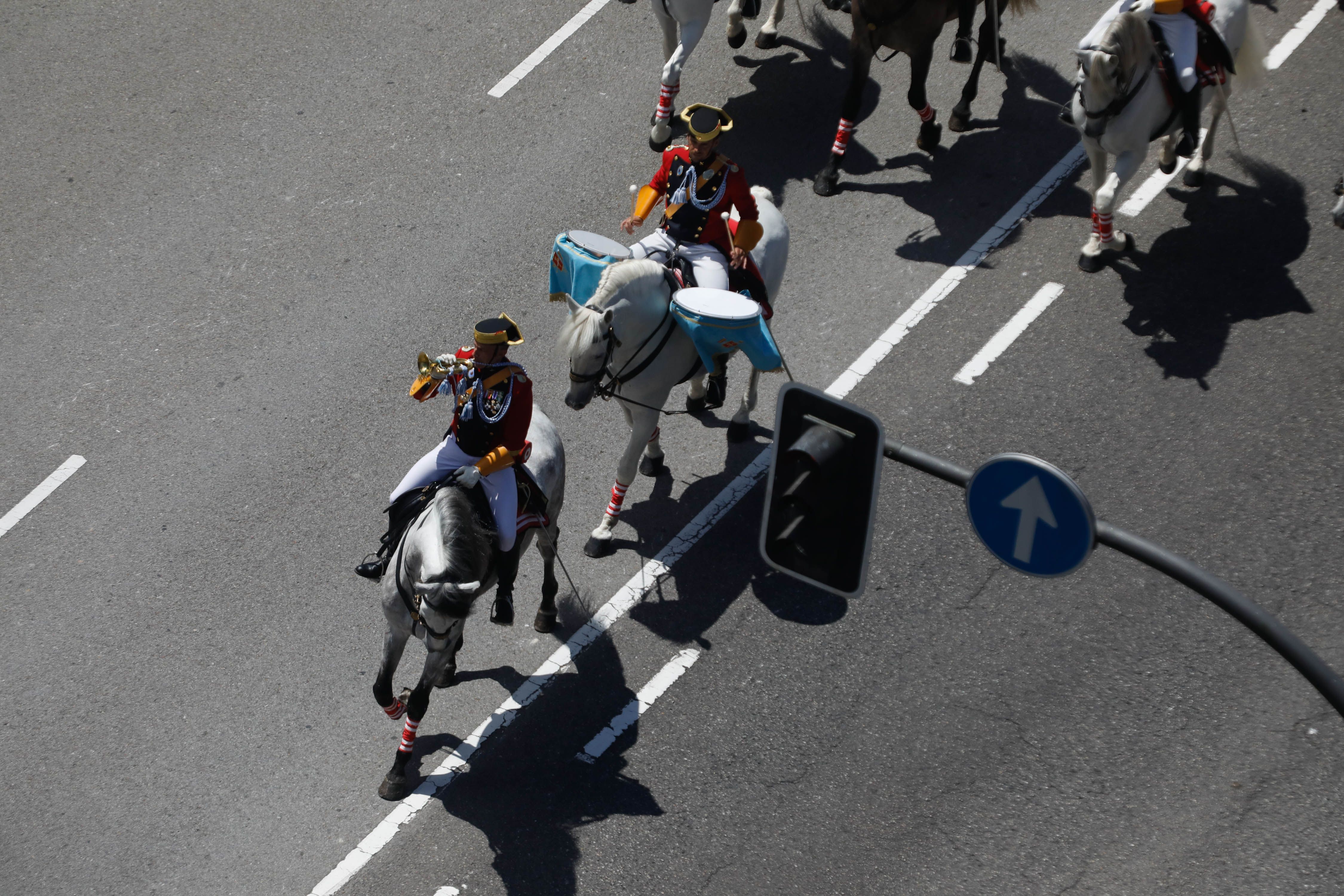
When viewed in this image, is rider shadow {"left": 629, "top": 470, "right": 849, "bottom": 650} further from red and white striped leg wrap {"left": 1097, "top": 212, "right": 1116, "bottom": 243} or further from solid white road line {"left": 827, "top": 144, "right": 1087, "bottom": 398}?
red and white striped leg wrap {"left": 1097, "top": 212, "right": 1116, "bottom": 243}

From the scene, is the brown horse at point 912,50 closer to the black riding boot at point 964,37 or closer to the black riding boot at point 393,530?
the black riding boot at point 964,37

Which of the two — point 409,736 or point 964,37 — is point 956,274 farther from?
point 409,736

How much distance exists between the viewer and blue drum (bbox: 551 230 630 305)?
384 inches

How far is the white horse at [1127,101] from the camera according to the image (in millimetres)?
10617

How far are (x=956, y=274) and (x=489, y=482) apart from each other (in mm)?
5262

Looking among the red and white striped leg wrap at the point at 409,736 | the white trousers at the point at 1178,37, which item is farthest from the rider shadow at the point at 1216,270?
the red and white striped leg wrap at the point at 409,736

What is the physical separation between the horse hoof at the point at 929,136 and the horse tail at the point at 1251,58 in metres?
2.70

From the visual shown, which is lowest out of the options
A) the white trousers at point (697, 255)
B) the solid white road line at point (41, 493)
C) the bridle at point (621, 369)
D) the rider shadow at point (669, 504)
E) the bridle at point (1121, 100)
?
the rider shadow at point (669, 504)

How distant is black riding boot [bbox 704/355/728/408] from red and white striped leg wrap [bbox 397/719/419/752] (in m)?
3.35

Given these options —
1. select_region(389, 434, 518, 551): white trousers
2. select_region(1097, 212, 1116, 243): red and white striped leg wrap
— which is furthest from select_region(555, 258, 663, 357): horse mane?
select_region(1097, 212, 1116, 243): red and white striped leg wrap

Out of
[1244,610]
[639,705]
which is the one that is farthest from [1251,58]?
[1244,610]

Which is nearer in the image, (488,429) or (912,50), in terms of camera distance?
(488,429)

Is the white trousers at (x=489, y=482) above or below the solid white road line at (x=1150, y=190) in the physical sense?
above

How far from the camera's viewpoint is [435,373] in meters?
8.78
